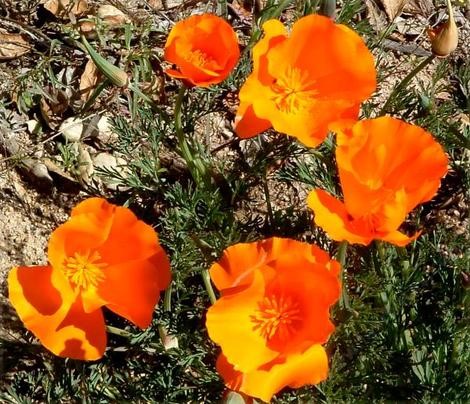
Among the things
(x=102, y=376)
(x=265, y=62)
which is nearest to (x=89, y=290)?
(x=102, y=376)

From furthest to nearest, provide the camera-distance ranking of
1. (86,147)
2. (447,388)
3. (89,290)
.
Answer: (86,147)
(447,388)
(89,290)

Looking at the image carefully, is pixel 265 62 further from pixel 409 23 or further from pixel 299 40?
pixel 409 23

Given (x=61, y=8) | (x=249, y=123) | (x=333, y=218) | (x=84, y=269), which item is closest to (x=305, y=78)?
(x=249, y=123)

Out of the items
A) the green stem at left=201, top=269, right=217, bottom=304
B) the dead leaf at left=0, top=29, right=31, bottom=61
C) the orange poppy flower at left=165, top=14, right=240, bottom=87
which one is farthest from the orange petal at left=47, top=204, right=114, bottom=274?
the dead leaf at left=0, top=29, right=31, bottom=61

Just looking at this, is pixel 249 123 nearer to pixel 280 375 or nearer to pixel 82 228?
pixel 82 228

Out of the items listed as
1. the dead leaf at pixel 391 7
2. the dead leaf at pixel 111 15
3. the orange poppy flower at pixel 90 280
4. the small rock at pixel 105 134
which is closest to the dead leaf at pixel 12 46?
the dead leaf at pixel 111 15

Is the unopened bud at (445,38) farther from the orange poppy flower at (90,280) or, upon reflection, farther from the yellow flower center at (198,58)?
the orange poppy flower at (90,280)

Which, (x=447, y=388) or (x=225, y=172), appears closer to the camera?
(x=447, y=388)
